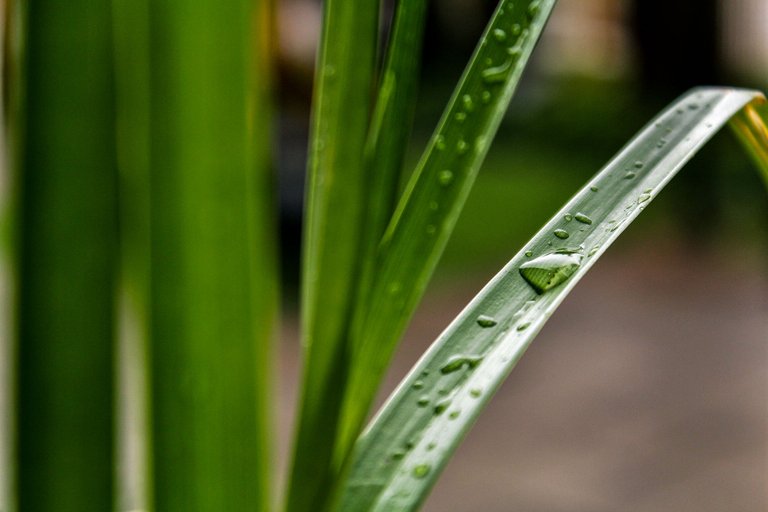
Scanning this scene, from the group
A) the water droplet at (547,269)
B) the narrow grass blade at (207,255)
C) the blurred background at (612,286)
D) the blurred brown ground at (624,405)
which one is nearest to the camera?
the narrow grass blade at (207,255)

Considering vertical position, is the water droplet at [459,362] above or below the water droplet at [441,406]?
above

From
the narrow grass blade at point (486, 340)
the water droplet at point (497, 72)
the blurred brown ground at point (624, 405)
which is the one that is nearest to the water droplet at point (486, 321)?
the narrow grass blade at point (486, 340)

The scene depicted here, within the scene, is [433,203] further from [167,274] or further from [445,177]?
[167,274]

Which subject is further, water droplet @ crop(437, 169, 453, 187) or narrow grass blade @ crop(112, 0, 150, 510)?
water droplet @ crop(437, 169, 453, 187)

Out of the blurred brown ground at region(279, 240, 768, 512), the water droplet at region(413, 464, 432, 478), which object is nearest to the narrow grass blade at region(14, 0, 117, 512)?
the water droplet at region(413, 464, 432, 478)

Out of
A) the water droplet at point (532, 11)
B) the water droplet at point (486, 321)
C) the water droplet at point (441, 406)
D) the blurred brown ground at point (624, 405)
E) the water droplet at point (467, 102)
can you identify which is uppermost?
the water droplet at point (532, 11)

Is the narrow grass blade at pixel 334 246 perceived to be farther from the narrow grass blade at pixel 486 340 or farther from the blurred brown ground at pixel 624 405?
the blurred brown ground at pixel 624 405

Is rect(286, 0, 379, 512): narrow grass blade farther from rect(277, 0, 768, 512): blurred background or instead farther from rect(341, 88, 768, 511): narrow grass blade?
rect(277, 0, 768, 512): blurred background
